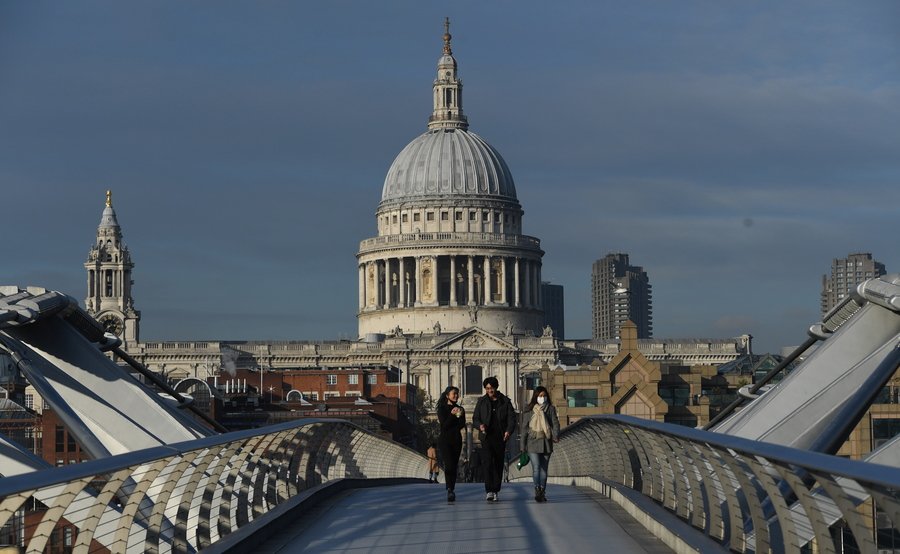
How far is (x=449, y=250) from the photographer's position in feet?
615

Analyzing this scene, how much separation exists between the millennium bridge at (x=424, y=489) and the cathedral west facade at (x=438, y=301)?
444 feet

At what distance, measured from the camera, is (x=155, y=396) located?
3044 centimetres

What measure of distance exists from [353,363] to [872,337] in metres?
152

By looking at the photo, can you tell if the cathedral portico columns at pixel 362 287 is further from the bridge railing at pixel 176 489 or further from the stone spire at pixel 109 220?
the bridge railing at pixel 176 489

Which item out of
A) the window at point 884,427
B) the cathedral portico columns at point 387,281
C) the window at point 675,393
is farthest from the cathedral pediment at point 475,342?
the window at point 884,427

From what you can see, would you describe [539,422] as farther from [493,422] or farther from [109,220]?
[109,220]

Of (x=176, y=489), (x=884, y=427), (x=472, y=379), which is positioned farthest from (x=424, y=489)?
(x=472, y=379)

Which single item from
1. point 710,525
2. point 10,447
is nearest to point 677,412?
point 10,447

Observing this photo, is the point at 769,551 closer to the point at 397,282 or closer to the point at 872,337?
the point at 872,337

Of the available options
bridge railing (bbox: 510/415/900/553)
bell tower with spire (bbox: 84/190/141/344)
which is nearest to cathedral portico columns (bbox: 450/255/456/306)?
bell tower with spire (bbox: 84/190/141/344)

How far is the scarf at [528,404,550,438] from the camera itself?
24375mm

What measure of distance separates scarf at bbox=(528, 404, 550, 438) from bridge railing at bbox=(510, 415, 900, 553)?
956 millimetres

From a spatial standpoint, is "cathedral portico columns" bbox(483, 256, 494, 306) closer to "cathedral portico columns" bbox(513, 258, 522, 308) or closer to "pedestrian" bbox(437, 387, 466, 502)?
"cathedral portico columns" bbox(513, 258, 522, 308)

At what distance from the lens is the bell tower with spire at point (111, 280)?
174 metres
